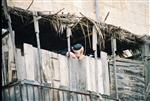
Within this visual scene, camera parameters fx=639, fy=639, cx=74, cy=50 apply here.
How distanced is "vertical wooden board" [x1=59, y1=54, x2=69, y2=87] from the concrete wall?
4.73 m

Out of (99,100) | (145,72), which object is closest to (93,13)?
(145,72)

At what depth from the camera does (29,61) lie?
13930mm

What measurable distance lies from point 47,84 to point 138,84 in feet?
13.7

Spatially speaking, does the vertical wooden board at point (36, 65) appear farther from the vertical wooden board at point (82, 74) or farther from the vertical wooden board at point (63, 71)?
the vertical wooden board at point (82, 74)

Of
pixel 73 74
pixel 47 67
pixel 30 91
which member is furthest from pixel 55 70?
pixel 30 91

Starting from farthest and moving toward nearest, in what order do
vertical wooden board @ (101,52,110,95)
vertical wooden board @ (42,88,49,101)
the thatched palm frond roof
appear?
vertical wooden board @ (101,52,110,95) < the thatched palm frond roof < vertical wooden board @ (42,88,49,101)

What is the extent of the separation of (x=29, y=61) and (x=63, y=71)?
116cm

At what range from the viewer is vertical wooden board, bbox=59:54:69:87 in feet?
48.3

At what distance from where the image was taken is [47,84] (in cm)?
1417

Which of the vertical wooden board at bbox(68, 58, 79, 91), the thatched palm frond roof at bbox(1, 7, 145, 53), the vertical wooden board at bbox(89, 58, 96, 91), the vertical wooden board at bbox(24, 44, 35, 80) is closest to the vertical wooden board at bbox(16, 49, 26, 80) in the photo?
the vertical wooden board at bbox(24, 44, 35, 80)

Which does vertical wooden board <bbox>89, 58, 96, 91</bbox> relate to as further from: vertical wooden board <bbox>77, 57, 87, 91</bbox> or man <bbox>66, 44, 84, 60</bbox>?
man <bbox>66, 44, 84, 60</bbox>

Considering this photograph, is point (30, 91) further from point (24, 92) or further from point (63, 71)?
point (63, 71)

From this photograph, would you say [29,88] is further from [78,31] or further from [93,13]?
[93,13]

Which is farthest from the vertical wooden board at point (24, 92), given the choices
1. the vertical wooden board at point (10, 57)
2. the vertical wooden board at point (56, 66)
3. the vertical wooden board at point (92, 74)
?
the vertical wooden board at point (92, 74)
